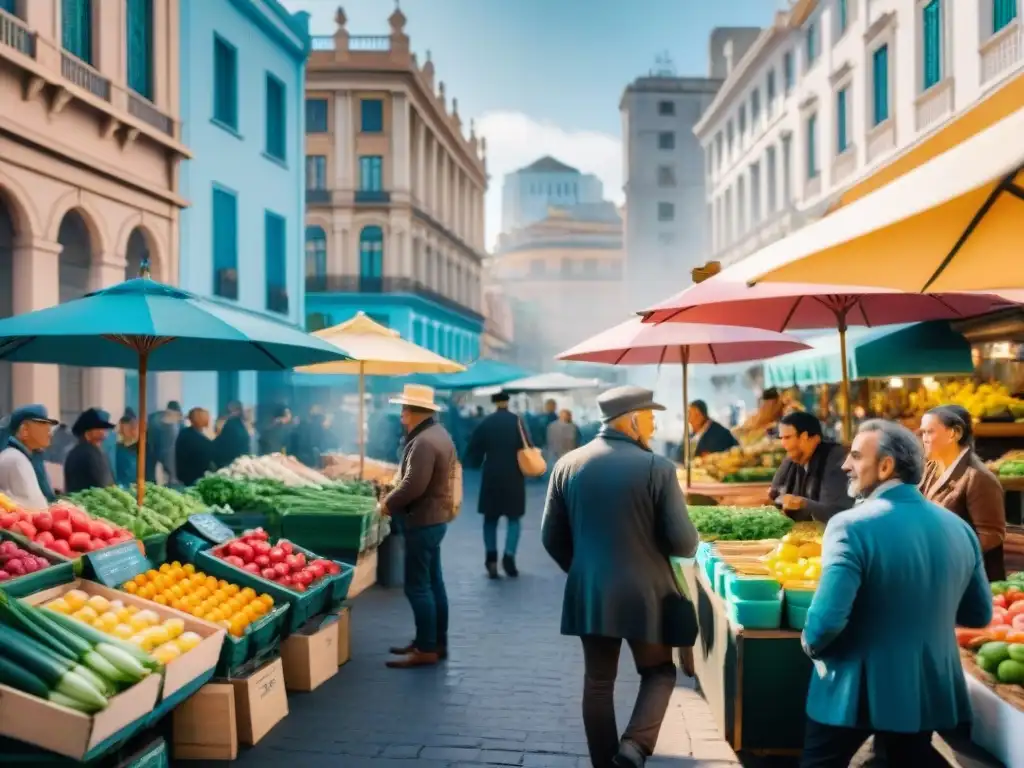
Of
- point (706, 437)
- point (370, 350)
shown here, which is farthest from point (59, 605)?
point (706, 437)

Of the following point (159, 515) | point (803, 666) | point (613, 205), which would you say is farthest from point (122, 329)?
point (613, 205)

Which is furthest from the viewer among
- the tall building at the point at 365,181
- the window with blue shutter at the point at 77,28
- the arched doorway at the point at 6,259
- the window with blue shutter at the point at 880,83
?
the tall building at the point at 365,181

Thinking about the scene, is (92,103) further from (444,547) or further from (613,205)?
(613,205)

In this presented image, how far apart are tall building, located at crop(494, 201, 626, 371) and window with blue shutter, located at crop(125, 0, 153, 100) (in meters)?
78.8

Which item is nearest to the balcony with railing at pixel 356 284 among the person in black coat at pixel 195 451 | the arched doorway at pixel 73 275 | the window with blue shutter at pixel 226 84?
the window with blue shutter at pixel 226 84

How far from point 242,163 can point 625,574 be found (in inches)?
681

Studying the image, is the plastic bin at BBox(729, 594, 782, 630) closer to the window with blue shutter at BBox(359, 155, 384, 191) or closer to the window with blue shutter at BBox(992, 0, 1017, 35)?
the window with blue shutter at BBox(992, 0, 1017, 35)

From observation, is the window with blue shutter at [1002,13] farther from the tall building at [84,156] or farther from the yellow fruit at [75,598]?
the yellow fruit at [75,598]

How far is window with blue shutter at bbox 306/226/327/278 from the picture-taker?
41.0m

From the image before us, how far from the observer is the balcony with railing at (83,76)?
13.4 meters

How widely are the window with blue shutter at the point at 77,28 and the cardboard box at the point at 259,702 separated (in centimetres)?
1174

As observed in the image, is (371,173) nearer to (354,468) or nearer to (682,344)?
(354,468)

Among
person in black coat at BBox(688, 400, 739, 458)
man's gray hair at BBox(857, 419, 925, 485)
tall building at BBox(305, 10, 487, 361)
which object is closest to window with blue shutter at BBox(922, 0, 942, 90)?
person in black coat at BBox(688, 400, 739, 458)

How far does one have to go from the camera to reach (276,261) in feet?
72.1
